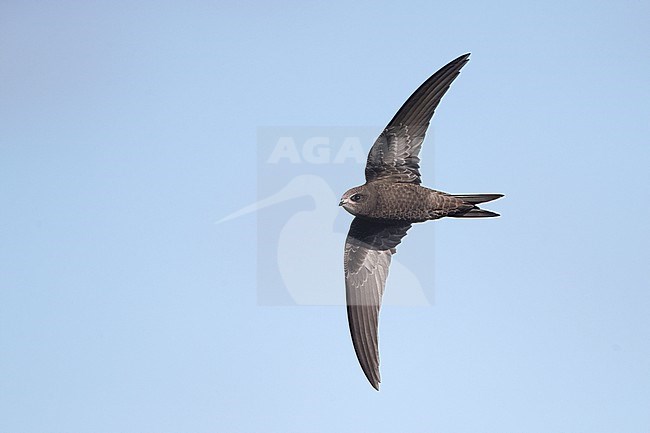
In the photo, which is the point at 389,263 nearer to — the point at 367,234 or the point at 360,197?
the point at 367,234

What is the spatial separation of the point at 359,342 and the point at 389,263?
62.5 inches

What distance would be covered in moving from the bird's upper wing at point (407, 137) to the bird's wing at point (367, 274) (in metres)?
1.05

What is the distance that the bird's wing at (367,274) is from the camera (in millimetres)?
14414

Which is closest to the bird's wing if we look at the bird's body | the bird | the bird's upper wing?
the bird

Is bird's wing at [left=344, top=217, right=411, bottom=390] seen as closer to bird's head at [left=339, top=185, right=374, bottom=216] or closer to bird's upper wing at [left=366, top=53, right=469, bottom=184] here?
bird's head at [left=339, top=185, right=374, bottom=216]

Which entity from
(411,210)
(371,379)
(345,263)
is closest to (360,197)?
(411,210)

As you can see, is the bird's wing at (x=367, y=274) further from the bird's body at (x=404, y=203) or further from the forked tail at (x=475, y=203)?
the forked tail at (x=475, y=203)

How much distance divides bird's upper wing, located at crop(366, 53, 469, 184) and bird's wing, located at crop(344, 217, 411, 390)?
105 centimetres

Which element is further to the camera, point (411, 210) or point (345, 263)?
point (345, 263)

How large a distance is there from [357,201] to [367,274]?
204 cm

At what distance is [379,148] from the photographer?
1366 cm

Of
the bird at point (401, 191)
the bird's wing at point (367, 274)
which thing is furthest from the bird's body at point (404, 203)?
the bird's wing at point (367, 274)

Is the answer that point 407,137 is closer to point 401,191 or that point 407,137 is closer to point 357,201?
point 401,191

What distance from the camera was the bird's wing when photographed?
14.4 m
